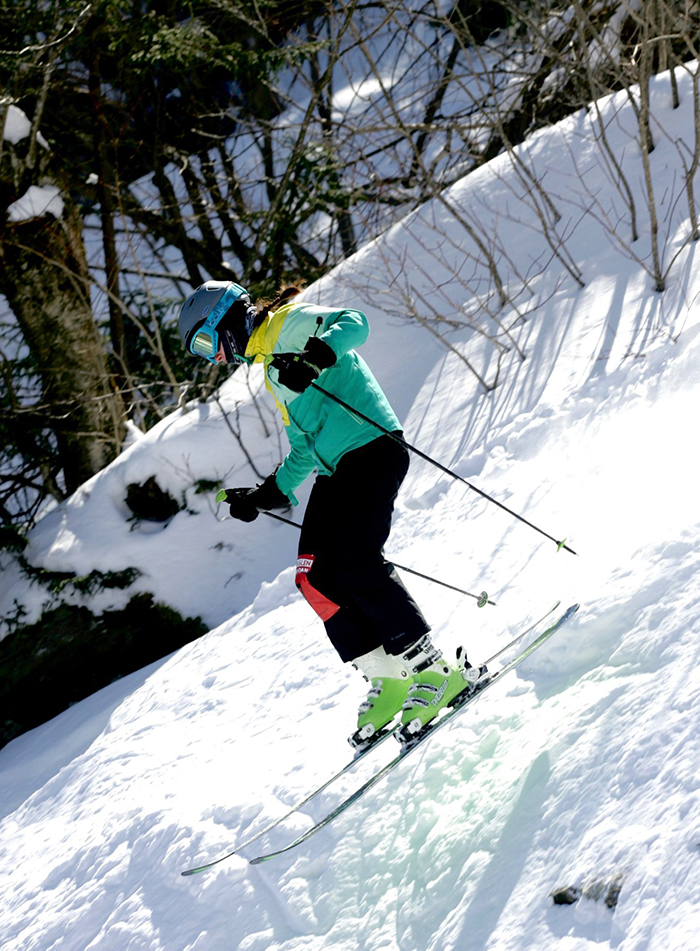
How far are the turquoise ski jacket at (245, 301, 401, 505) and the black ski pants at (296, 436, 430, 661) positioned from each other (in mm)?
74

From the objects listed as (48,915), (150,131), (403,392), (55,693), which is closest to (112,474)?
(55,693)

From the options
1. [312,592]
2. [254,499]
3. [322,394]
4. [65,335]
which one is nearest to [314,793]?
[312,592]

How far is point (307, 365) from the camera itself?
2998 mm

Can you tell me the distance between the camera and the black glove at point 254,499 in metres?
3.33

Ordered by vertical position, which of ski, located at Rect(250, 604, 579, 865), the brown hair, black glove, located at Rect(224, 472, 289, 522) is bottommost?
ski, located at Rect(250, 604, 579, 865)

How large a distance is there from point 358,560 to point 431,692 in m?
0.57

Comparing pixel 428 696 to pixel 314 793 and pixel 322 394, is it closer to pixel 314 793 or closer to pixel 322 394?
pixel 314 793

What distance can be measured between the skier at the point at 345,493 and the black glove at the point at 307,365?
1 cm

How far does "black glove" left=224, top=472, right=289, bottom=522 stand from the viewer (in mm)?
3334

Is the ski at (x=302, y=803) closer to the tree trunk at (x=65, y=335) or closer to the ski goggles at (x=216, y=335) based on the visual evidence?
the ski goggles at (x=216, y=335)

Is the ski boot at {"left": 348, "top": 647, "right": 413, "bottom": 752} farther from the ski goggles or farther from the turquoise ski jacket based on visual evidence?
the ski goggles

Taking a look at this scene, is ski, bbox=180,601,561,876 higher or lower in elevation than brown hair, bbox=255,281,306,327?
lower

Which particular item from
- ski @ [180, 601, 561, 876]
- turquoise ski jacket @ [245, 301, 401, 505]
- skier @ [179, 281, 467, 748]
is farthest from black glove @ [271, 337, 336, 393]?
ski @ [180, 601, 561, 876]

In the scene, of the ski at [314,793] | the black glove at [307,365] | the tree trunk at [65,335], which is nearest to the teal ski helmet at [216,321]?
the black glove at [307,365]
